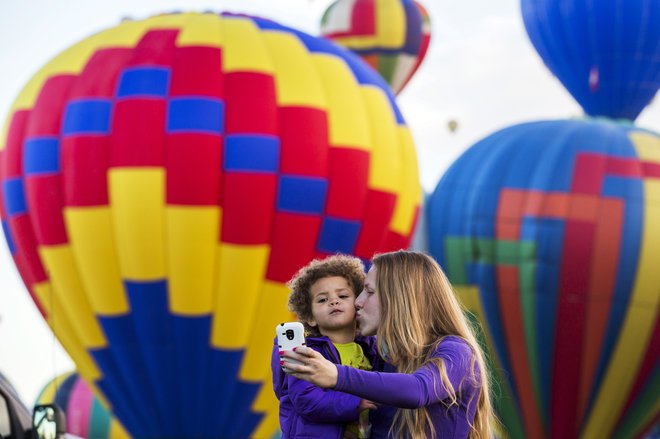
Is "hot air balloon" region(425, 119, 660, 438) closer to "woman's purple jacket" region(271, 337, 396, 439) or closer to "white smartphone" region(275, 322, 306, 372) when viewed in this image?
"woman's purple jacket" region(271, 337, 396, 439)

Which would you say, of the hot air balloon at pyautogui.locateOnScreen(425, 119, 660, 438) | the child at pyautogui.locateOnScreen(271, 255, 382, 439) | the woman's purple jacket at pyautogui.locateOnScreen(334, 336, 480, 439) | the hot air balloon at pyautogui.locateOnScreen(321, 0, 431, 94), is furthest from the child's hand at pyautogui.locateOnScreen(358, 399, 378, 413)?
the hot air balloon at pyautogui.locateOnScreen(321, 0, 431, 94)

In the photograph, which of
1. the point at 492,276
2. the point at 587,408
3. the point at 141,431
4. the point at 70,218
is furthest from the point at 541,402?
the point at 70,218

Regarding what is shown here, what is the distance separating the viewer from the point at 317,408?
3184 millimetres

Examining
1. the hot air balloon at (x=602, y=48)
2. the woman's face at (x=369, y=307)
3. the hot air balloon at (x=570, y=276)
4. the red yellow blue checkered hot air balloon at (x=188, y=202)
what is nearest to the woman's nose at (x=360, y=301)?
the woman's face at (x=369, y=307)

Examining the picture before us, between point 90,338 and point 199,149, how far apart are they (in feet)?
6.69

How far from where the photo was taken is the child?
3184mm

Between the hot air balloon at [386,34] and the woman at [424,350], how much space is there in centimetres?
1930

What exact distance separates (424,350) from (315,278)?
0.52 meters

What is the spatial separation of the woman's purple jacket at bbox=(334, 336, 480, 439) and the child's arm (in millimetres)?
188

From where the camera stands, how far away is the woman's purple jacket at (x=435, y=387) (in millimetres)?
2904

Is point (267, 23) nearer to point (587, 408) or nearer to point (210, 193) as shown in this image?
point (210, 193)

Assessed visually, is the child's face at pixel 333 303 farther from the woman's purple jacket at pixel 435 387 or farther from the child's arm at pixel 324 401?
Result: the woman's purple jacket at pixel 435 387

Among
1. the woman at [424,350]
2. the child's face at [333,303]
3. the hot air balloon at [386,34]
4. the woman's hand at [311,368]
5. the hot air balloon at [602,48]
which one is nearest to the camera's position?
the woman's hand at [311,368]

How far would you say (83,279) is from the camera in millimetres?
12789
